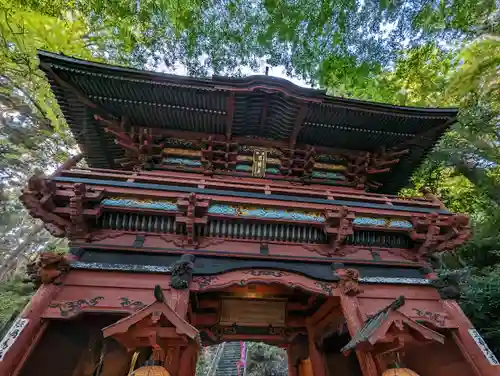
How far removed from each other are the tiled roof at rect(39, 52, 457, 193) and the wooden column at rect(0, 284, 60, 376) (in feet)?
14.2

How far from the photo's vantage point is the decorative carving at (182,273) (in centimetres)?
448

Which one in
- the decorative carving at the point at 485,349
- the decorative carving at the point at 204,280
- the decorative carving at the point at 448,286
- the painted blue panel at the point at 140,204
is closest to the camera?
the decorative carving at the point at 485,349

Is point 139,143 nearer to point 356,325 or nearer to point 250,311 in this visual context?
point 250,311

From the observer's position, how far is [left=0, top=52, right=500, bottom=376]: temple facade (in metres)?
4.22

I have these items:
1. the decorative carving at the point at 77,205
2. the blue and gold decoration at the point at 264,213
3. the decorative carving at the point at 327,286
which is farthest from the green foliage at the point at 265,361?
the decorative carving at the point at 77,205

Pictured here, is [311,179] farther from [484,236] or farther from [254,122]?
[484,236]

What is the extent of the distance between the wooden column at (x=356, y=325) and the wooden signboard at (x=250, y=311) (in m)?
2.63

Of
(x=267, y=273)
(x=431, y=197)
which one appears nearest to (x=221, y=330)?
(x=267, y=273)

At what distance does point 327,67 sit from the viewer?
12.0 meters

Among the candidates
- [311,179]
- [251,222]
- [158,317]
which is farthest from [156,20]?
[158,317]

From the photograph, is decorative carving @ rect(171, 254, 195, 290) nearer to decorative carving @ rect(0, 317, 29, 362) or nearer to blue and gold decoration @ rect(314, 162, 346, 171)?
decorative carving @ rect(0, 317, 29, 362)

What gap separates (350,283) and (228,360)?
59.6 feet

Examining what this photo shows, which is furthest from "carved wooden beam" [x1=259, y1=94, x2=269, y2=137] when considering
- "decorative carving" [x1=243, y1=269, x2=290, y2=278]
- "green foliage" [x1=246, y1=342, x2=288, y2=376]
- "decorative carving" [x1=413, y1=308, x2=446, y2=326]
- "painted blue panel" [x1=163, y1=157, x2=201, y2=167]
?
"green foliage" [x1=246, y1=342, x2=288, y2=376]

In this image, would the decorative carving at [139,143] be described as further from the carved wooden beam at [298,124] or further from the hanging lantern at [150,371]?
the hanging lantern at [150,371]
